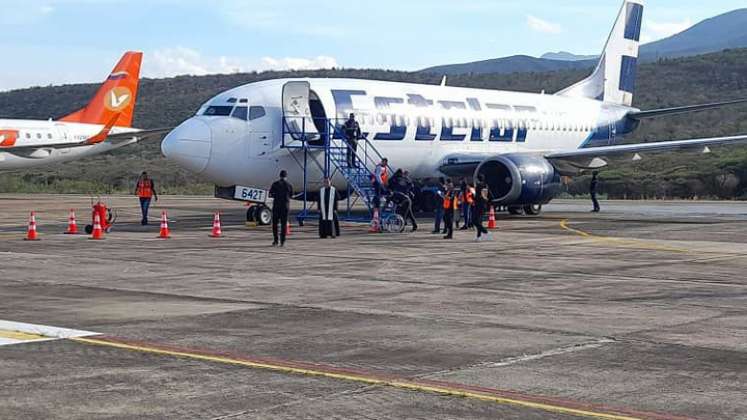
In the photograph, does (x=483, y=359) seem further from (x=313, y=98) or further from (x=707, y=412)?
(x=313, y=98)

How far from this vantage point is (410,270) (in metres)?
17.8

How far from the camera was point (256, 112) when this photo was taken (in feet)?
89.5

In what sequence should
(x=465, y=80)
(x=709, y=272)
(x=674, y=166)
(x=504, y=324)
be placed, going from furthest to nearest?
1. (x=465, y=80)
2. (x=674, y=166)
3. (x=709, y=272)
4. (x=504, y=324)

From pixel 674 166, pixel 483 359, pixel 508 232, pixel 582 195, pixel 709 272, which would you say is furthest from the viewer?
pixel 674 166

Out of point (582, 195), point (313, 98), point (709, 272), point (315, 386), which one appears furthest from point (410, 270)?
point (582, 195)

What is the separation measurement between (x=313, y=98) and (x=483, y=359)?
63.0 ft

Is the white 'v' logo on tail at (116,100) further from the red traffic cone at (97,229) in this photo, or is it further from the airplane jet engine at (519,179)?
the red traffic cone at (97,229)

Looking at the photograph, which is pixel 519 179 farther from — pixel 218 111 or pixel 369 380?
pixel 369 380

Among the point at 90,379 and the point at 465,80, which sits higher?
the point at 465,80

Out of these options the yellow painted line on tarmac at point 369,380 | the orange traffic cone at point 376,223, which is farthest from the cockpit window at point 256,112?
the yellow painted line on tarmac at point 369,380

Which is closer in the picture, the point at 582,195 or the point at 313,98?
the point at 313,98

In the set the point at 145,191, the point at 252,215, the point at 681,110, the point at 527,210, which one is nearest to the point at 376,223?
the point at 252,215

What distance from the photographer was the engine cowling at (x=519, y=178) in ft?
97.9

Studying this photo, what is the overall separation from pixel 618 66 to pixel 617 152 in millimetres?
10675
